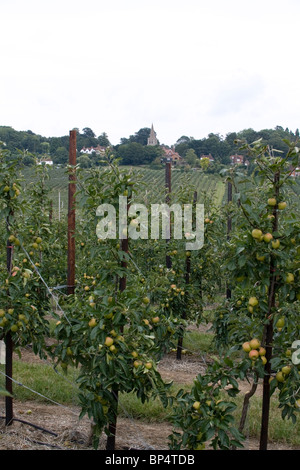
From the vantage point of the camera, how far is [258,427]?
3611 mm

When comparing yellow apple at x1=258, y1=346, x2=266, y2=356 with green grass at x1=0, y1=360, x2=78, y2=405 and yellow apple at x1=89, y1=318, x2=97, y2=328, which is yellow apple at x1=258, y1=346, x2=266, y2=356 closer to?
yellow apple at x1=89, y1=318, x2=97, y2=328

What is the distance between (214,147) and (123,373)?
154 ft

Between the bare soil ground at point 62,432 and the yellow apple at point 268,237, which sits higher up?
the yellow apple at point 268,237

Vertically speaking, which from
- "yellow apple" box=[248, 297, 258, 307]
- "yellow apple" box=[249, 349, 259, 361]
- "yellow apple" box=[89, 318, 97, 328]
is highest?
"yellow apple" box=[248, 297, 258, 307]

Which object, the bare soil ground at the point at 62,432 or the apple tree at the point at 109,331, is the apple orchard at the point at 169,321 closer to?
the apple tree at the point at 109,331

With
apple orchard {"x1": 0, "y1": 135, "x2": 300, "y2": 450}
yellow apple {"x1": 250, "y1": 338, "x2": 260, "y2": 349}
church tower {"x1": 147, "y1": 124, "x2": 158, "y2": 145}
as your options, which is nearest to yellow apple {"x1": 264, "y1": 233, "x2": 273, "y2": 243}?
apple orchard {"x1": 0, "y1": 135, "x2": 300, "y2": 450}

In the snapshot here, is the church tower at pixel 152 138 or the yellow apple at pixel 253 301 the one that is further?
the church tower at pixel 152 138

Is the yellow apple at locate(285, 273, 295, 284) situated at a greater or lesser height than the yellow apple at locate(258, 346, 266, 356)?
greater

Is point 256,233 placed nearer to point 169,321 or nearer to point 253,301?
point 253,301

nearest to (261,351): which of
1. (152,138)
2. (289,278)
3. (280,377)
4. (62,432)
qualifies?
(280,377)

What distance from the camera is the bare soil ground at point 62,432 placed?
3.18 meters

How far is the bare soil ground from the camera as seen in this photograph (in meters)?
3.18

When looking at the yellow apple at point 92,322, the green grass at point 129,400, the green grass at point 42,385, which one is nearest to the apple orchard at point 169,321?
the yellow apple at point 92,322

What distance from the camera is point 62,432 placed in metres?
3.44
